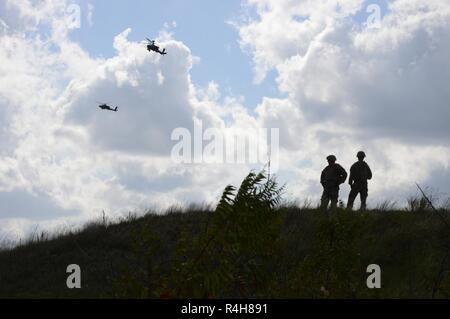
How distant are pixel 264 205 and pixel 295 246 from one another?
9.56 metres

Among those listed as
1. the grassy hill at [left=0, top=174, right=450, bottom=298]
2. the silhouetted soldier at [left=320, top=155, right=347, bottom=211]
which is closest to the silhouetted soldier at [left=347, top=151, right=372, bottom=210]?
the silhouetted soldier at [left=320, top=155, right=347, bottom=211]

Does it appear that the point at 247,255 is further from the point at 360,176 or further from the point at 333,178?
the point at 360,176

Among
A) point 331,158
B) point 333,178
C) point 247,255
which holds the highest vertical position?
point 331,158

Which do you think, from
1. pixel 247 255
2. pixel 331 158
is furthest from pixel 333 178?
pixel 247 255

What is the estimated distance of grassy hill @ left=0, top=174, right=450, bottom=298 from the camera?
18.2 feet

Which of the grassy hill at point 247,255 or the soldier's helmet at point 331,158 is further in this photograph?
the soldier's helmet at point 331,158

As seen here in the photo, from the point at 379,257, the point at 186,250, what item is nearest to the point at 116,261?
the point at 379,257

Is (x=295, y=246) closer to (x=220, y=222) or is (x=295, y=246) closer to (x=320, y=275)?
(x=320, y=275)

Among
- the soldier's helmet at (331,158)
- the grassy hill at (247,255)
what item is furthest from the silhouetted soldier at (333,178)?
the grassy hill at (247,255)

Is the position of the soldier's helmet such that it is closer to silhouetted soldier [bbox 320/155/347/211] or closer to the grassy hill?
silhouetted soldier [bbox 320/155/347/211]

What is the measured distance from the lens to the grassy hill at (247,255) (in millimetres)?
5555

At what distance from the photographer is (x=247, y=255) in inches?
250

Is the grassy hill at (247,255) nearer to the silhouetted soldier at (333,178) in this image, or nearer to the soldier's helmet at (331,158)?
the silhouetted soldier at (333,178)

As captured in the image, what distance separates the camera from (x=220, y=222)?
555cm
